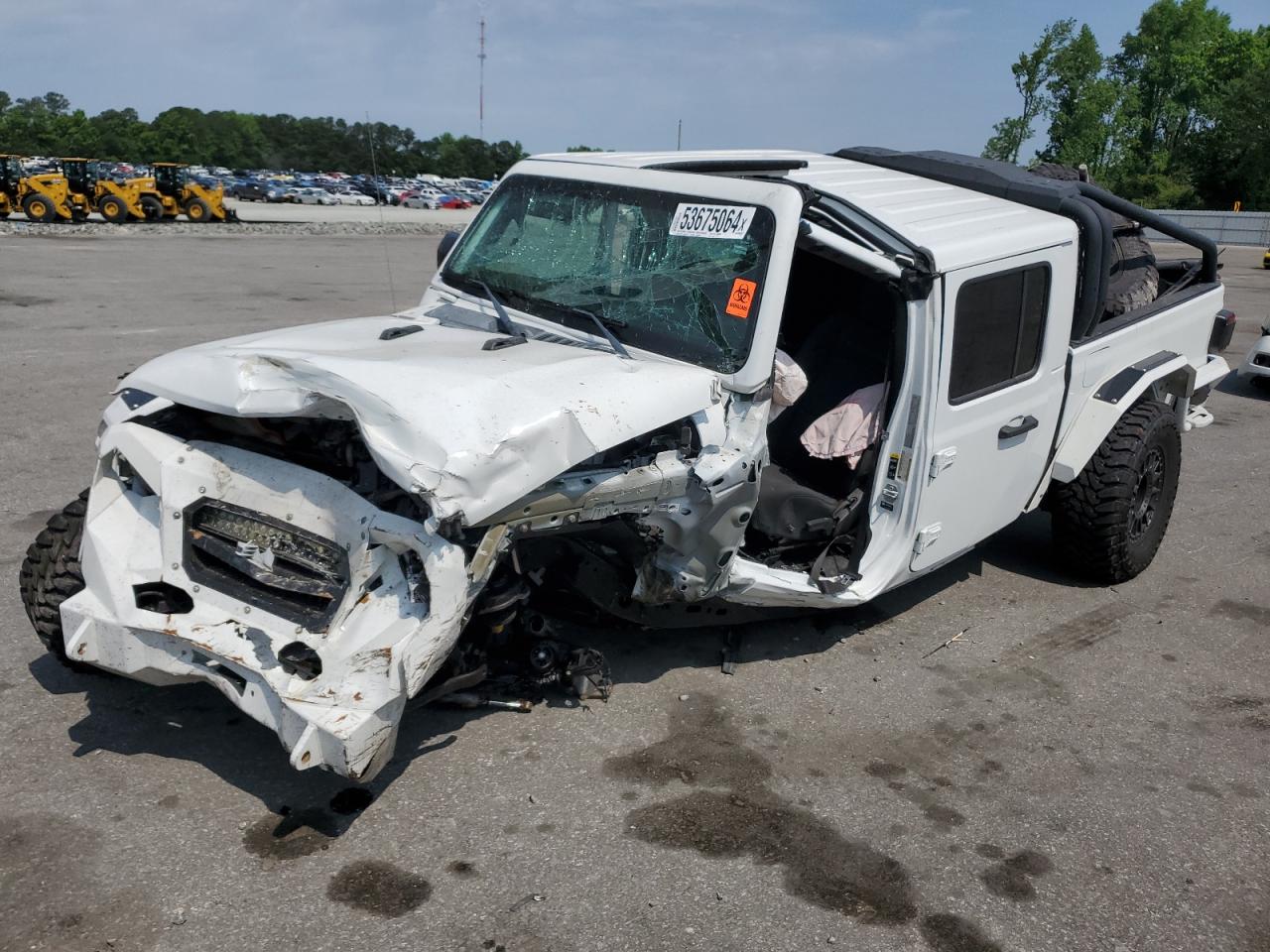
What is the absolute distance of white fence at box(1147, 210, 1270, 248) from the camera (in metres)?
42.0

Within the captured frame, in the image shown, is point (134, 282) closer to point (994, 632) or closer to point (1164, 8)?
point (994, 632)

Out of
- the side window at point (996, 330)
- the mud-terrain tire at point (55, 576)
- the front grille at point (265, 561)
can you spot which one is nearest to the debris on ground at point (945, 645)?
the side window at point (996, 330)

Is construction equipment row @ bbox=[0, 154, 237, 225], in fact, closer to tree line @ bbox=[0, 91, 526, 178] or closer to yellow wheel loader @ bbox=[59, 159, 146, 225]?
yellow wheel loader @ bbox=[59, 159, 146, 225]

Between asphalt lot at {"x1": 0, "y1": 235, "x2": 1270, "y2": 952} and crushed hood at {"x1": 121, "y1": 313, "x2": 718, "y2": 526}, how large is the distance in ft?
3.79

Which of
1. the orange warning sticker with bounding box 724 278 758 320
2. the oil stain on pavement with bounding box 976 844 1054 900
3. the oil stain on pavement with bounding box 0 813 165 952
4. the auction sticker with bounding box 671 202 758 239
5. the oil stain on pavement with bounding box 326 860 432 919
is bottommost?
the oil stain on pavement with bounding box 976 844 1054 900

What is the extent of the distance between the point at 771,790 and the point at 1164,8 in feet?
278

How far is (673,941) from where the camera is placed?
296cm

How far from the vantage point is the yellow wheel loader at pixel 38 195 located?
93.5ft

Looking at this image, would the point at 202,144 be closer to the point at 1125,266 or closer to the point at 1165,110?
the point at 1165,110

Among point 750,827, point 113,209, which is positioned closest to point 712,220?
point 750,827

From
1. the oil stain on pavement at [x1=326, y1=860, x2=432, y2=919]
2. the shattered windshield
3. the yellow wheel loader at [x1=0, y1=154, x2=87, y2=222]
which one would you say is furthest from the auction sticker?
the yellow wheel loader at [x1=0, y1=154, x2=87, y2=222]

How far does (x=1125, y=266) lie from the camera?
249 inches

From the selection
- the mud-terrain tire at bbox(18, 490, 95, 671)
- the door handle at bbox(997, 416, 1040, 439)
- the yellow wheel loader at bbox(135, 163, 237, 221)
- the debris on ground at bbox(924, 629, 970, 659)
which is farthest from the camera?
the yellow wheel loader at bbox(135, 163, 237, 221)

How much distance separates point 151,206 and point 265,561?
3154cm
